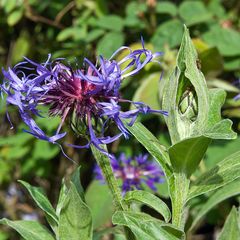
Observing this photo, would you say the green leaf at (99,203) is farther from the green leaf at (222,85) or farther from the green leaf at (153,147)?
the green leaf at (153,147)

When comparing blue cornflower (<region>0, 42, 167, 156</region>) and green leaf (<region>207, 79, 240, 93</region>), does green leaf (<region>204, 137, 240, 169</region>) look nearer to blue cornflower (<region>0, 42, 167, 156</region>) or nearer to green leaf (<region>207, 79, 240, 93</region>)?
green leaf (<region>207, 79, 240, 93</region>)

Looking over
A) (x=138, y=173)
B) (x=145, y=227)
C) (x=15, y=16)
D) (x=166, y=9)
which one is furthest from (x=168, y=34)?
(x=145, y=227)

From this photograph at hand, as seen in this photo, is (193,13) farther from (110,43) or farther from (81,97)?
(81,97)

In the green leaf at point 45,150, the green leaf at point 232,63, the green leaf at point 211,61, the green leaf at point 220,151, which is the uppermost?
the green leaf at point 232,63

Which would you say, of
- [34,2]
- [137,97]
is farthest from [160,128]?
[34,2]

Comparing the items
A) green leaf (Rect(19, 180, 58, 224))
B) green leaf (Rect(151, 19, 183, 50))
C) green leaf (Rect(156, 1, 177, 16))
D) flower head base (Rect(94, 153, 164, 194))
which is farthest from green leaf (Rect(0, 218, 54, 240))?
green leaf (Rect(156, 1, 177, 16))

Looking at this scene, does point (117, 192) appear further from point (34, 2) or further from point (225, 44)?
point (34, 2)

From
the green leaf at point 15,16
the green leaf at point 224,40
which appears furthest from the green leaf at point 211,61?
the green leaf at point 15,16
